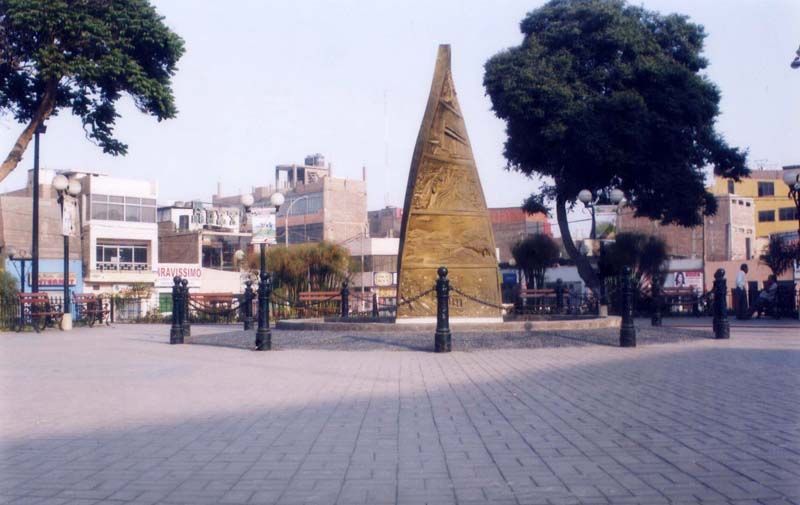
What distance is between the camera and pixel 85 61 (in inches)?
843

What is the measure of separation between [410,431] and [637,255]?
3022 centimetres

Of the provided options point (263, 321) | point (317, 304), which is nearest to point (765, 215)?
point (317, 304)

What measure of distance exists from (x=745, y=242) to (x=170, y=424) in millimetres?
60898

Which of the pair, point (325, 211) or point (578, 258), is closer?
point (578, 258)

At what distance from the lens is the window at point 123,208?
176 ft

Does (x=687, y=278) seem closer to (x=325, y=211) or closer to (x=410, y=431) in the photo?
(x=325, y=211)

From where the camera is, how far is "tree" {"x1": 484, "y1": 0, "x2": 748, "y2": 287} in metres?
28.8

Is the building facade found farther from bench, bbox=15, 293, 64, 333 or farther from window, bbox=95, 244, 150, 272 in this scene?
bench, bbox=15, 293, 64, 333

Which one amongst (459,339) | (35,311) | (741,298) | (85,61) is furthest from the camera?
(741,298)

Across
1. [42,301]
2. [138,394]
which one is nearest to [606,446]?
[138,394]

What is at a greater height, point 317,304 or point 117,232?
point 117,232

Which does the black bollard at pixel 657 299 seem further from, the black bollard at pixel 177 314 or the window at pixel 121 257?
the window at pixel 121 257

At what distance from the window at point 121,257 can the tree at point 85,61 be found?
3142 centimetres

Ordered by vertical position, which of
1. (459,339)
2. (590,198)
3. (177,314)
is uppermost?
(590,198)
